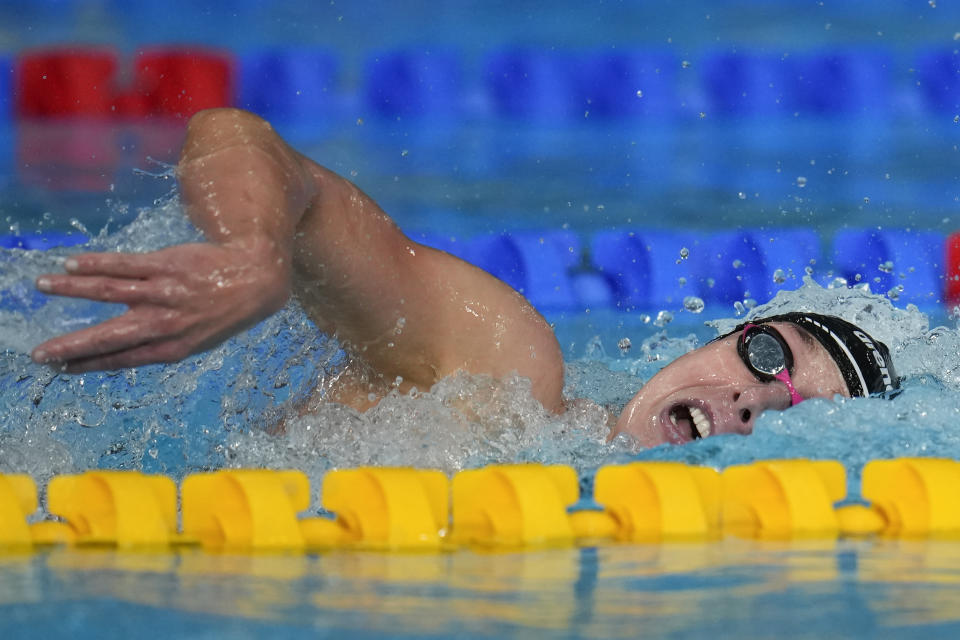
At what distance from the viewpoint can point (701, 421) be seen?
2051mm

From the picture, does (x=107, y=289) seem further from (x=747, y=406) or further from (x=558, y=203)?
(x=558, y=203)

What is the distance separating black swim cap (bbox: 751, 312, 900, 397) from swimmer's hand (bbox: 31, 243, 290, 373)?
1216 millimetres

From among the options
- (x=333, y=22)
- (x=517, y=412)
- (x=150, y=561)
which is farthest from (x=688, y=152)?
(x=150, y=561)

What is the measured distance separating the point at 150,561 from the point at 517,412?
0.75 meters

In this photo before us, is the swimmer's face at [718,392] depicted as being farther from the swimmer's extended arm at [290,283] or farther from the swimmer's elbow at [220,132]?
the swimmer's elbow at [220,132]

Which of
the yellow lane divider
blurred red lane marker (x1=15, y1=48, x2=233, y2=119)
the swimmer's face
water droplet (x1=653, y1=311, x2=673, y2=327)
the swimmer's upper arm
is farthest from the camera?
blurred red lane marker (x1=15, y1=48, x2=233, y2=119)

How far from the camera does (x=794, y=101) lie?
5.19 m

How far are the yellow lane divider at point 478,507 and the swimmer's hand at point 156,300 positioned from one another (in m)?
0.25

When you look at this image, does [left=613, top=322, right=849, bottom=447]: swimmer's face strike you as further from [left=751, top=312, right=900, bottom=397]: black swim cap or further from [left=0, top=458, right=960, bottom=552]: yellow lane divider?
[left=0, top=458, right=960, bottom=552]: yellow lane divider

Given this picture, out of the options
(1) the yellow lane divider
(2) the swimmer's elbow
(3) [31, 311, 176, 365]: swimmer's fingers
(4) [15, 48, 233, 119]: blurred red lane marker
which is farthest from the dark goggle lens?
(4) [15, 48, 233, 119]: blurred red lane marker

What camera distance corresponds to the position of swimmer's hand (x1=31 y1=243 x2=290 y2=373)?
1110 mm

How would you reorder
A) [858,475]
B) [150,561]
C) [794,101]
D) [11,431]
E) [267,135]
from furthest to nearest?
[794,101], [11,431], [858,475], [267,135], [150,561]

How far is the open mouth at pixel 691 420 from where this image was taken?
6.71ft

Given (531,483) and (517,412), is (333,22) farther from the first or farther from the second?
(531,483)
